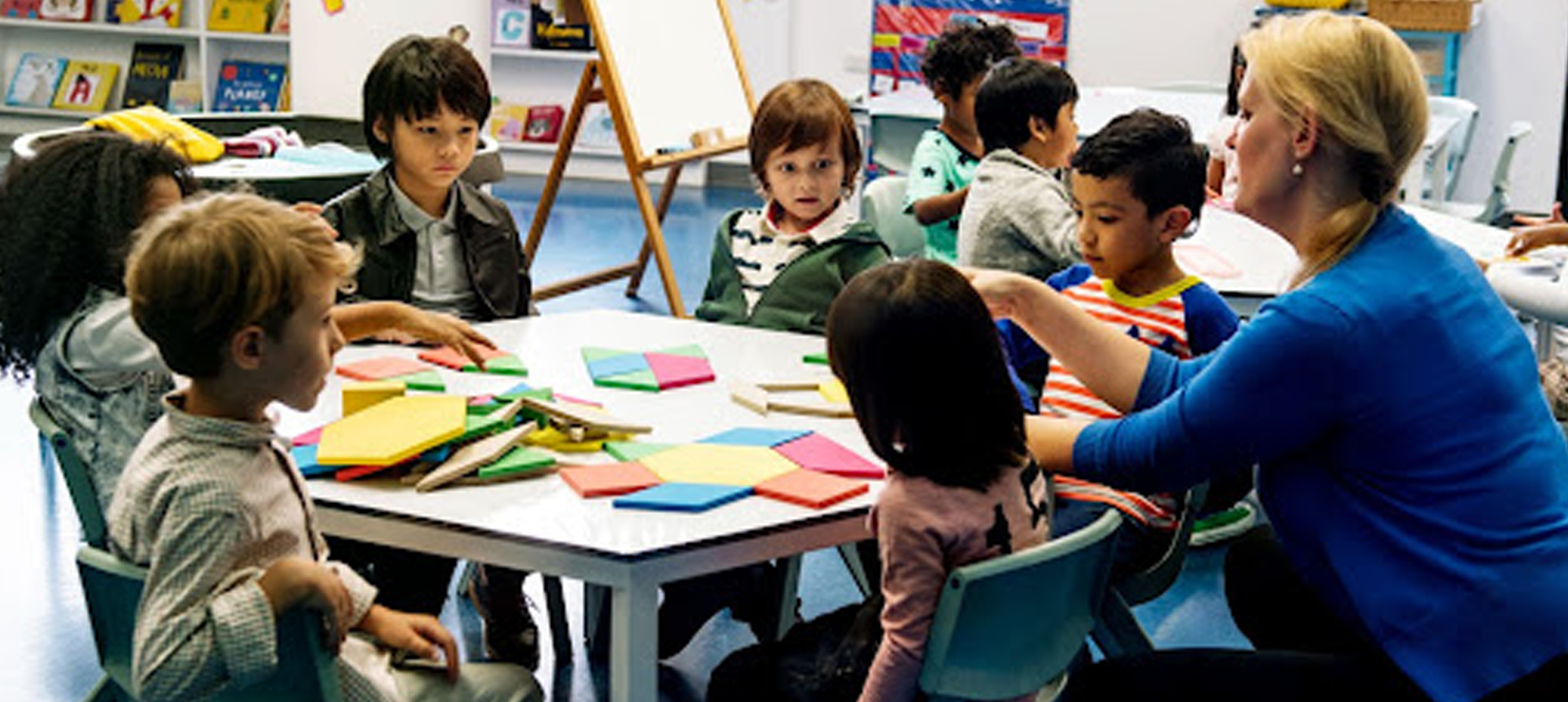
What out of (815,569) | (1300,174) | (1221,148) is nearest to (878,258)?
(815,569)

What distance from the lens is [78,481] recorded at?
2.07 metres

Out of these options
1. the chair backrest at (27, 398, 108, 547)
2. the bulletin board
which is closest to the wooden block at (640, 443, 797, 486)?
the chair backrest at (27, 398, 108, 547)

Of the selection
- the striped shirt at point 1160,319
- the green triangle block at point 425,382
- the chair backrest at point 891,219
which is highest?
the striped shirt at point 1160,319

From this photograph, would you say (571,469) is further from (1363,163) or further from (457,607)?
(457,607)

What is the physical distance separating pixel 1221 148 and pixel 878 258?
5.18ft

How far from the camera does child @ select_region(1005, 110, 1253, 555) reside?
2541 mm

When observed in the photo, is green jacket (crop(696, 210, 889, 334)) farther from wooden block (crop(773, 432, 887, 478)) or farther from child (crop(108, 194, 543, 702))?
child (crop(108, 194, 543, 702))

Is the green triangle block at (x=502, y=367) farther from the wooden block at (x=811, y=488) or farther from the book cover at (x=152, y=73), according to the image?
the book cover at (x=152, y=73)

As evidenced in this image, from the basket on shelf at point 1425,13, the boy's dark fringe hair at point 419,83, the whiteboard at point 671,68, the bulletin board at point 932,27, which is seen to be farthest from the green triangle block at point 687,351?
the bulletin board at point 932,27

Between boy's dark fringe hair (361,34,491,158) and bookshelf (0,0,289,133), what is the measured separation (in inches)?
232

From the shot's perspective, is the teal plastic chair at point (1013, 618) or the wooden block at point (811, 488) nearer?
the teal plastic chair at point (1013, 618)

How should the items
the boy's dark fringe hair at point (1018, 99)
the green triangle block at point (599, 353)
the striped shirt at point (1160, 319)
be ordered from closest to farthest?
1. the striped shirt at point (1160, 319)
2. the green triangle block at point (599, 353)
3. the boy's dark fringe hair at point (1018, 99)

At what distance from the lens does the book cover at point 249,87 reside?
8977 millimetres

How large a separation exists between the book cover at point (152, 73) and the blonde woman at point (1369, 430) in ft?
26.8
